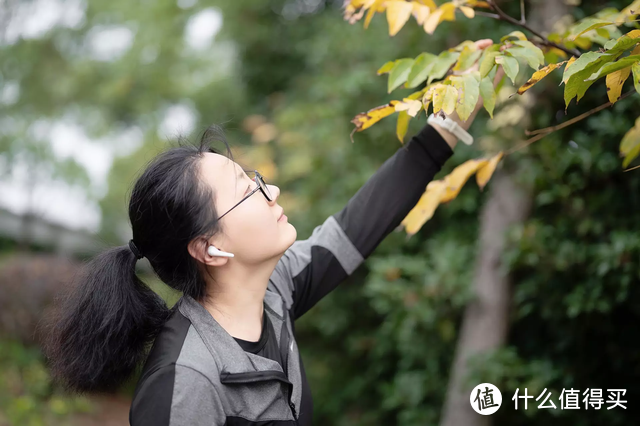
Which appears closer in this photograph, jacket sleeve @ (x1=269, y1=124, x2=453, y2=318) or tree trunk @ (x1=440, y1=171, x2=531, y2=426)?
jacket sleeve @ (x1=269, y1=124, x2=453, y2=318)

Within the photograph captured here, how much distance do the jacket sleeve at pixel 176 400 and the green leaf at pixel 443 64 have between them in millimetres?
1031

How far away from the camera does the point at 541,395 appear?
2.46 meters

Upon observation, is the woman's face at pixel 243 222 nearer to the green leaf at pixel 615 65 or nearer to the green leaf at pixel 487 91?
the green leaf at pixel 487 91

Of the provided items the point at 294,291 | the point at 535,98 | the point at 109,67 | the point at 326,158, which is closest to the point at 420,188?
the point at 294,291

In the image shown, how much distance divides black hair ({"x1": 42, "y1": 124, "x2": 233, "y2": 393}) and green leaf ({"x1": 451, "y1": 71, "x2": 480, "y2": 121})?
69 cm

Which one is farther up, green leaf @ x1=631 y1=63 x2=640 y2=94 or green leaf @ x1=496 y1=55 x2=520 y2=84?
green leaf @ x1=496 y1=55 x2=520 y2=84

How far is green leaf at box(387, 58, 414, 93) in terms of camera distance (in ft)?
5.15

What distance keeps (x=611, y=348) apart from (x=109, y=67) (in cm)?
683

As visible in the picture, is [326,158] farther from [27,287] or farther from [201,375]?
[27,287]

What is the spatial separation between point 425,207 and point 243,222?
0.72m

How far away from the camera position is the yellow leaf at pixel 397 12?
5.45 feet

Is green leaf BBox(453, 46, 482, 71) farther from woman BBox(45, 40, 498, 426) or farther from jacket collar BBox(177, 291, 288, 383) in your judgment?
jacket collar BBox(177, 291, 288, 383)

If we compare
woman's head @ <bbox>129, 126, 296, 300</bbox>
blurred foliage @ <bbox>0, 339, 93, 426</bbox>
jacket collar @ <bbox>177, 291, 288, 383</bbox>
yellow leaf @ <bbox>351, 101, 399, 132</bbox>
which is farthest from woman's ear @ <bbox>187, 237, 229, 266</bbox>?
blurred foliage @ <bbox>0, 339, 93, 426</bbox>

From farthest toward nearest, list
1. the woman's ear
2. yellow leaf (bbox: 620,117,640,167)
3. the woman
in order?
yellow leaf (bbox: 620,117,640,167), the woman's ear, the woman
